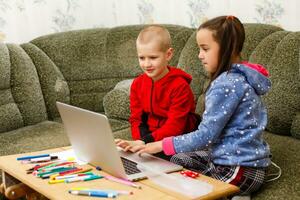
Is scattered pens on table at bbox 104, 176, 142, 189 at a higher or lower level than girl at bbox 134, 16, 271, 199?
lower

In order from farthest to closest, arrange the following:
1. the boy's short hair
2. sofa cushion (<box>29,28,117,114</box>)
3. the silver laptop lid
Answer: sofa cushion (<box>29,28,117,114</box>), the boy's short hair, the silver laptop lid

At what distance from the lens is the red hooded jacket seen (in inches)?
81.3

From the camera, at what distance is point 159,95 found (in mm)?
2115

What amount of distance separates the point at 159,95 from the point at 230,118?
455 mm

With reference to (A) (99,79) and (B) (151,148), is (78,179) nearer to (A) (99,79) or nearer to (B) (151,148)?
(B) (151,148)

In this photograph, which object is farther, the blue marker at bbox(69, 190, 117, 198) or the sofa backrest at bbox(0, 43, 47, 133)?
the sofa backrest at bbox(0, 43, 47, 133)

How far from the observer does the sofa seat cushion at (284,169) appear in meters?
1.71

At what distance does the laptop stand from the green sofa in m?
0.53

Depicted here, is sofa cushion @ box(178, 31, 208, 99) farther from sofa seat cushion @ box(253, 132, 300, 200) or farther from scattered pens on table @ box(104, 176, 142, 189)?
scattered pens on table @ box(104, 176, 142, 189)

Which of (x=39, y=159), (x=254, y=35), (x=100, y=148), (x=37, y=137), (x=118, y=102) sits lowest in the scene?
(x=37, y=137)

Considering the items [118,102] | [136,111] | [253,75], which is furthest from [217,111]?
[118,102]

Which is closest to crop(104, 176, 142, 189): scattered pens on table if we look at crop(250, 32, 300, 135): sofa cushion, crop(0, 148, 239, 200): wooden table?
crop(0, 148, 239, 200): wooden table

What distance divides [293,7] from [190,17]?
0.71 meters

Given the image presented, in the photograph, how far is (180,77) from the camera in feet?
6.95
